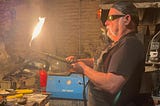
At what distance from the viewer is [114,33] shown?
2590 millimetres

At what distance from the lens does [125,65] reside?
90.0 inches

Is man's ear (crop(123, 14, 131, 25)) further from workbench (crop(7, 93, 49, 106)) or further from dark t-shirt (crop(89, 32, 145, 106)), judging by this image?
workbench (crop(7, 93, 49, 106))

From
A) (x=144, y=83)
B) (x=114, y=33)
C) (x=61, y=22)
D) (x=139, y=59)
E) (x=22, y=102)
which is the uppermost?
(x=61, y=22)

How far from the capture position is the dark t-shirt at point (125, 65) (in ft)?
7.52

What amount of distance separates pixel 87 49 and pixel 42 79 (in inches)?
79.8

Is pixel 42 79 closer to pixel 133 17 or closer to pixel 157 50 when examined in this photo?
pixel 157 50

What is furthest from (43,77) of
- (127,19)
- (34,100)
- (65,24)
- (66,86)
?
(127,19)

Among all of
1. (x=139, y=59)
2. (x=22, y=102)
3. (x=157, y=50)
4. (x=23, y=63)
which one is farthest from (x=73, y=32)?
(x=139, y=59)

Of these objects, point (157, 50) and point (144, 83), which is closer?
point (144, 83)

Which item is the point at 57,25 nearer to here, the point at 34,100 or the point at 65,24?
the point at 65,24

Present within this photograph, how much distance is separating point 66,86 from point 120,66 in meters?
3.13

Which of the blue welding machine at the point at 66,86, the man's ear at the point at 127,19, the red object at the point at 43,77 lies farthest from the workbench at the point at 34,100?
the blue welding machine at the point at 66,86

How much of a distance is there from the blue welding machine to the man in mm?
2566

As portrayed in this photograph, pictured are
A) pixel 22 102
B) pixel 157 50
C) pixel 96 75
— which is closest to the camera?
pixel 96 75
